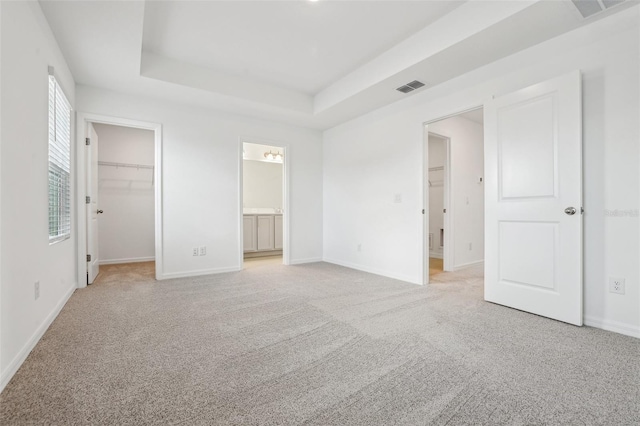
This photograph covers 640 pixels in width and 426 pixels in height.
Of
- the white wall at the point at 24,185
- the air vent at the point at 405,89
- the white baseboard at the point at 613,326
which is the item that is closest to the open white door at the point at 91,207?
the white wall at the point at 24,185

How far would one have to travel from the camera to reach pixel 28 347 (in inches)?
74.3

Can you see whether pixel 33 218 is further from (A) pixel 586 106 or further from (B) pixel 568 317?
(A) pixel 586 106

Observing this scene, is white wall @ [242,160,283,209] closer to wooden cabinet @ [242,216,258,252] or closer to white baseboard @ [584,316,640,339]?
wooden cabinet @ [242,216,258,252]

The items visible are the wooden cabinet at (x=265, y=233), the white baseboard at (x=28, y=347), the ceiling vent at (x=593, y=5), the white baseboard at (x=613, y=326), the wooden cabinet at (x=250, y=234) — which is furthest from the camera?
the wooden cabinet at (x=265, y=233)

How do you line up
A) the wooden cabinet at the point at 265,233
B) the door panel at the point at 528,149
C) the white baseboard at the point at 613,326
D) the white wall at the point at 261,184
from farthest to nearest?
the white wall at the point at 261,184, the wooden cabinet at the point at 265,233, the door panel at the point at 528,149, the white baseboard at the point at 613,326

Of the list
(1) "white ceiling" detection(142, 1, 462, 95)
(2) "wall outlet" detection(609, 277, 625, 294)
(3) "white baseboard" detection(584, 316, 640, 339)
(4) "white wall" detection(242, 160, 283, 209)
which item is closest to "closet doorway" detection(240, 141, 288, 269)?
(4) "white wall" detection(242, 160, 283, 209)

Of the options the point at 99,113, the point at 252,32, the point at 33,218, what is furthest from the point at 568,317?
the point at 99,113

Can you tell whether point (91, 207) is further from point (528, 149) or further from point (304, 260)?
point (528, 149)

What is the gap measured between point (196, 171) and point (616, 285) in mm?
4688

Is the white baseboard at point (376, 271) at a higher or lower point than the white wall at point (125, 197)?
lower

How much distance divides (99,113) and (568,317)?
5.37 m

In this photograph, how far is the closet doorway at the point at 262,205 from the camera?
591cm

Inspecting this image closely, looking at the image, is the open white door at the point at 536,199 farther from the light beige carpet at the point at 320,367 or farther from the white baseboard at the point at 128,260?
the white baseboard at the point at 128,260

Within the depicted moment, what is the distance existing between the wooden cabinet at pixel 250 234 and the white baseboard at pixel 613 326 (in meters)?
5.01
